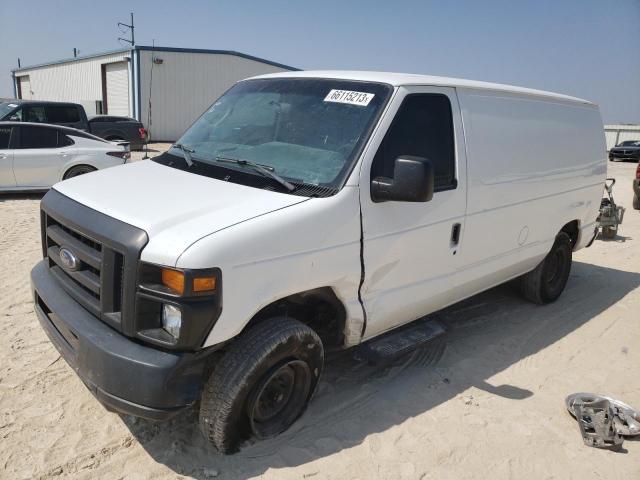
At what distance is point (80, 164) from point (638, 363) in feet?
31.3

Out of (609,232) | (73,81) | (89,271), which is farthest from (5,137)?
(73,81)

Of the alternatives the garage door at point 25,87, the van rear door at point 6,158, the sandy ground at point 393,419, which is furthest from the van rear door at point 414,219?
the garage door at point 25,87

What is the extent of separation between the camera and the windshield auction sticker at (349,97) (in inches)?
135

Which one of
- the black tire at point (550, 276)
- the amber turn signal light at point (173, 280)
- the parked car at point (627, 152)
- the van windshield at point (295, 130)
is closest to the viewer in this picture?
the amber turn signal light at point (173, 280)

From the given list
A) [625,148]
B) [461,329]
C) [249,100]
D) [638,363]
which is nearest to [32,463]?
[249,100]

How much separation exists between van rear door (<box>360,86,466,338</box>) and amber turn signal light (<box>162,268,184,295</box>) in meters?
1.18

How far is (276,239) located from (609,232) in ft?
27.2

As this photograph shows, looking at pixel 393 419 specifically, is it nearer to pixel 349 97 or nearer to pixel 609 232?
pixel 349 97

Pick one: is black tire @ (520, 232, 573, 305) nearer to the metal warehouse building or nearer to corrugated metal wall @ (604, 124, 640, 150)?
the metal warehouse building

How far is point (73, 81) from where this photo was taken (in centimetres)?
3103

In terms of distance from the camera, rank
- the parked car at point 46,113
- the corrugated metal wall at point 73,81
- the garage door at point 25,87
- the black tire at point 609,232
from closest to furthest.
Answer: the black tire at point 609,232
the parked car at point 46,113
the corrugated metal wall at point 73,81
the garage door at point 25,87

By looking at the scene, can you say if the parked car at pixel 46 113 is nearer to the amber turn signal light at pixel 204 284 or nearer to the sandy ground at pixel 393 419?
the sandy ground at pixel 393 419

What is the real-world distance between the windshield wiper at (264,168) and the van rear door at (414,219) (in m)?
0.44

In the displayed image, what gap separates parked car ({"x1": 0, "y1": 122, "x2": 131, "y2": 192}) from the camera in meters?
9.66
